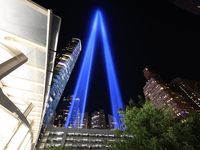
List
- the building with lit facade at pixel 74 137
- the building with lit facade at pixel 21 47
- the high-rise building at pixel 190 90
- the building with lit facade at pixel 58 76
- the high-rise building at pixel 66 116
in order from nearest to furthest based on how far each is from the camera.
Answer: the building with lit facade at pixel 21 47
the building with lit facade at pixel 74 137
the building with lit facade at pixel 58 76
the high-rise building at pixel 190 90
the high-rise building at pixel 66 116

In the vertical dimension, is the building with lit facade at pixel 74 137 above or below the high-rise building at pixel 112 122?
below

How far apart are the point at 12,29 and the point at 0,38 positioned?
62cm

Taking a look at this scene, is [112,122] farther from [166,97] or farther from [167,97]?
[167,97]

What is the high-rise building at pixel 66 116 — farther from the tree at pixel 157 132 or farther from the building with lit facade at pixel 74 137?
the tree at pixel 157 132

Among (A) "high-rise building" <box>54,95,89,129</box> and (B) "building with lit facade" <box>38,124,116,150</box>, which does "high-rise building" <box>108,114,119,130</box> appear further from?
(B) "building with lit facade" <box>38,124,116,150</box>

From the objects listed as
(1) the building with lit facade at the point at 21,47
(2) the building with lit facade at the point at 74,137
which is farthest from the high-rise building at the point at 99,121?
(1) the building with lit facade at the point at 21,47

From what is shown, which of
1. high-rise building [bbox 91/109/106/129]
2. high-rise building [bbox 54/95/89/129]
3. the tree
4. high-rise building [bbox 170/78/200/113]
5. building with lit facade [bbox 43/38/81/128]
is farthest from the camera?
high-rise building [bbox 91/109/106/129]

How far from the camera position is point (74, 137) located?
5841 cm

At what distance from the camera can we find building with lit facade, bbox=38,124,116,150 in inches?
2186

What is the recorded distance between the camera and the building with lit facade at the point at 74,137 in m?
→ 55.5

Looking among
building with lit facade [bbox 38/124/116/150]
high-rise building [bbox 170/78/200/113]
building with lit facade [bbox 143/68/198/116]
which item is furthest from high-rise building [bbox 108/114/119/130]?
building with lit facade [bbox 38/124/116/150]

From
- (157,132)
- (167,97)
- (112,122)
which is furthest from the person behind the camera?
(112,122)

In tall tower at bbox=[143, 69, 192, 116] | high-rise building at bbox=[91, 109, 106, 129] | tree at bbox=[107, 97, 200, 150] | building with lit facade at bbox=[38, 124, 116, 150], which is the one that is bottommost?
tree at bbox=[107, 97, 200, 150]

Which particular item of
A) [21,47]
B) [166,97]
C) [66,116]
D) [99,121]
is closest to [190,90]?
[166,97]
